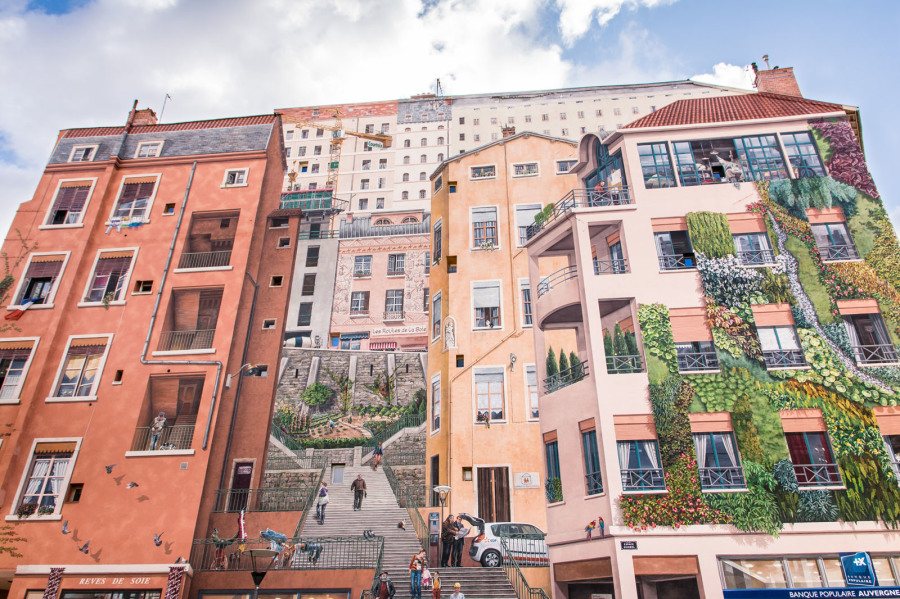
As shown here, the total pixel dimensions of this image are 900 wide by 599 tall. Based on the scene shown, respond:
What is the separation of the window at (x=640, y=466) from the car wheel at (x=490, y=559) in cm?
587

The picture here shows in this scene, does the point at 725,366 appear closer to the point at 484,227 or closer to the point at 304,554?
the point at 484,227

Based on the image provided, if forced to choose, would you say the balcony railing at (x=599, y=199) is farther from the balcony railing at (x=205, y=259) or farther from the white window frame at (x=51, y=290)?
the white window frame at (x=51, y=290)

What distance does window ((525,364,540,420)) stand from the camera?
90.0ft

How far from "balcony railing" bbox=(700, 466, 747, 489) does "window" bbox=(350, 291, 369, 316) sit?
114ft

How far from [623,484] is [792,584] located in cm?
545

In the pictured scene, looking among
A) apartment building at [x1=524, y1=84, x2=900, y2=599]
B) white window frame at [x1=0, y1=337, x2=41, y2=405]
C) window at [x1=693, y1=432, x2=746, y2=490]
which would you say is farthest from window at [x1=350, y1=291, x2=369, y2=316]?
window at [x1=693, y1=432, x2=746, y2=490]

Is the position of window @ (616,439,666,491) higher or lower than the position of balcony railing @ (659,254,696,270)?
lower

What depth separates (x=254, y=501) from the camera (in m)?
26.2

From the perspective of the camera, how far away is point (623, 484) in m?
19.3

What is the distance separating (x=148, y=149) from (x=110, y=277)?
321 inches

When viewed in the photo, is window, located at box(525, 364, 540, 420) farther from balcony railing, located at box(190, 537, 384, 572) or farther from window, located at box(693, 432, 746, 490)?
balcony railing, located at box(190, 537, 384, 572)

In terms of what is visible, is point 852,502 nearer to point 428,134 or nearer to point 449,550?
point 449,550

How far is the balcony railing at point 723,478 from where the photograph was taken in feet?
62.6

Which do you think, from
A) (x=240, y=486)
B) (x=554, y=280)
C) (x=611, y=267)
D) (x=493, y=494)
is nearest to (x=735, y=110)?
(x=611, y=267)
